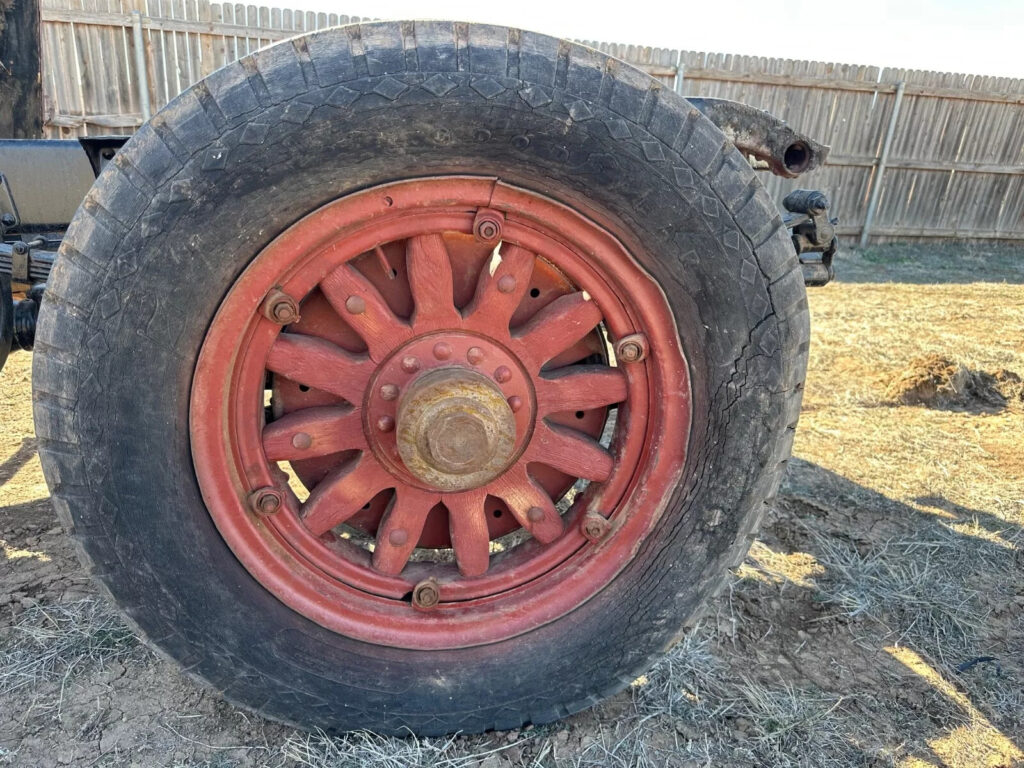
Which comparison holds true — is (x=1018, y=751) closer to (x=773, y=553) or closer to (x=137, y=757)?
(x=773, y=553)

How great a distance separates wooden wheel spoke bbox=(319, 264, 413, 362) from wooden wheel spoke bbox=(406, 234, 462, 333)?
54mm

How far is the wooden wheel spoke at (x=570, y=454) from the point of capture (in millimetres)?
1673

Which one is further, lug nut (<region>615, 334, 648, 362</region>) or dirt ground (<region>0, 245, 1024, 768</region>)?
dirt ground (<region>0, 245, 1024, 768</region>)

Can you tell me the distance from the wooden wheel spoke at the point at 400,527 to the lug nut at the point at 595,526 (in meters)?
0.37

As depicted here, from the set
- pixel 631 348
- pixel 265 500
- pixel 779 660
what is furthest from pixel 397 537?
pixel 779 660

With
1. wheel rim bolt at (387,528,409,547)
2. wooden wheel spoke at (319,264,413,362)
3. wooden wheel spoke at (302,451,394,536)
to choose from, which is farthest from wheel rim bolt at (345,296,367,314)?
wheel rim bolt at (387,528,409,547)

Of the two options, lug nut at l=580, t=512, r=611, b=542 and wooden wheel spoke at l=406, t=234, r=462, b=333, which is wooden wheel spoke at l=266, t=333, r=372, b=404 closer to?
Answer: wooden wheel spoke at l=406, t=234, r=462, b=333

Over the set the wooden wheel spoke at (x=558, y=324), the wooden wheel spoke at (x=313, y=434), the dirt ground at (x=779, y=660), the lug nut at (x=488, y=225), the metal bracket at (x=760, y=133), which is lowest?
the dirt ground at (x=779, y=660)

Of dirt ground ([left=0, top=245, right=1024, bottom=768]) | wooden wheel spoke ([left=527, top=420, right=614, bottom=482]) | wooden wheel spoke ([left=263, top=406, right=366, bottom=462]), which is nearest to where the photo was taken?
wooden wheel spoke ([left=263, top=406, right=366, bottom=462])

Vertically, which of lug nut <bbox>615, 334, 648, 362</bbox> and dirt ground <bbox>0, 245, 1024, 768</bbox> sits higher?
lug nut <bbox>615, 334, 648, 362</bbox>

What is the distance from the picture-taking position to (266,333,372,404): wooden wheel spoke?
1524 millimetres

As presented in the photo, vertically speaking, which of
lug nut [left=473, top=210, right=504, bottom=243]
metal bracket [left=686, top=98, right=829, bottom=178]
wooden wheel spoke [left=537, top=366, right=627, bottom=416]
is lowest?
wooden wheel spoke [left=537, top=366, right=627, bottom=416]

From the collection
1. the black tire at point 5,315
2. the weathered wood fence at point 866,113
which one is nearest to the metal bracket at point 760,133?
the black tire at point 5,315

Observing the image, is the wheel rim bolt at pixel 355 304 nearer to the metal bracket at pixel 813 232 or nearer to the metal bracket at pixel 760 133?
the metal bracket at pixel 760 133
